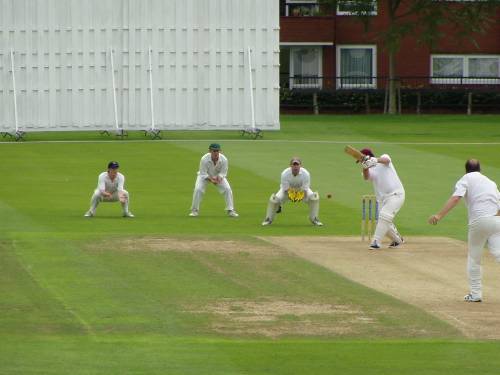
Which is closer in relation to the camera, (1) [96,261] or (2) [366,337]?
(2) [366,337]

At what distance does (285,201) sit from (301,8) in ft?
130

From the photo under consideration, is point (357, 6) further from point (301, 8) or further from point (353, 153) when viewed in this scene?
point (353, 153)

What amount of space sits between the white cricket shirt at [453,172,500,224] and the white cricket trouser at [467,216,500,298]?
0.09m

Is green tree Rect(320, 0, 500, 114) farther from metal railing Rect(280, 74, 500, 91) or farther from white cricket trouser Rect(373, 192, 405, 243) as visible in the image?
white cricket trouser Rect(373, 192, 405, 243)

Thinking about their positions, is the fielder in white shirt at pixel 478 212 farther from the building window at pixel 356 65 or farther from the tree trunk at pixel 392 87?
the building window at pixel 356 65

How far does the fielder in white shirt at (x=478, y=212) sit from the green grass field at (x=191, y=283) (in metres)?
1.14

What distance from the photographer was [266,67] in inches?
1890

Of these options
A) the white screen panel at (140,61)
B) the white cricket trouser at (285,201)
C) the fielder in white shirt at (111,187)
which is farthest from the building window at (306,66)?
the white cricket trouser at (285,201)

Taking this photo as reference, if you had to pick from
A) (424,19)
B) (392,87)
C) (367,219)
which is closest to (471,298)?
(367,219)

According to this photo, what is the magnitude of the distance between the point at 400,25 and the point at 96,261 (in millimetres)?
40598

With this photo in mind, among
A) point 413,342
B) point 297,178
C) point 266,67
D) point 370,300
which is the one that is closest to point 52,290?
point 370,300

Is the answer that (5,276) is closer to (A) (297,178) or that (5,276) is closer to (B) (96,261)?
(B) (96,261)

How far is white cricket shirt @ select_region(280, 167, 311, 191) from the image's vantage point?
85.2 feet

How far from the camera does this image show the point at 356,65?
66000mm
